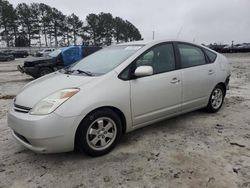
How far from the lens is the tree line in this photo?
207 ft

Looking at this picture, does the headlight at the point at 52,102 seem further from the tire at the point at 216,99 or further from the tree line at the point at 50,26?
the tree line at the point at 50,26

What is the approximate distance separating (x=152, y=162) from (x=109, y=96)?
39.0 inches

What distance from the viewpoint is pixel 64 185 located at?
2873 millimetres

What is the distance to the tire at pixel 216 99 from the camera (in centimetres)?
516

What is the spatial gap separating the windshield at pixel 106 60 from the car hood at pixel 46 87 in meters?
0.31

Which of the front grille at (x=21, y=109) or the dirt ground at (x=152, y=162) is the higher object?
the front grille at (x=21, y=109)

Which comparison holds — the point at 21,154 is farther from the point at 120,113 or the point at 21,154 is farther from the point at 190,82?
the point at 190,82

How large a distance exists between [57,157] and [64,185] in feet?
2.27

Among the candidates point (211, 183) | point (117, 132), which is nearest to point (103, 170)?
point (117, 132)

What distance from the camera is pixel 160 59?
419cm

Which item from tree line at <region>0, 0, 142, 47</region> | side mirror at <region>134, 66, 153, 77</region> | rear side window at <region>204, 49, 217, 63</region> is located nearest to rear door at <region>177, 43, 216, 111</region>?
rear side window at <region>204, 49, 217, 63</region>

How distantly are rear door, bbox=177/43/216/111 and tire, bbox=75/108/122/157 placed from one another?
1.47m

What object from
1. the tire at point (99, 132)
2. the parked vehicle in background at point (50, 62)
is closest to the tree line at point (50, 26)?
the parked vehicle in background at point (50, 62)

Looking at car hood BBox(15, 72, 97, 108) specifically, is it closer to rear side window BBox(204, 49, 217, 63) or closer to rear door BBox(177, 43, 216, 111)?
rear door BBox(177, 43, 216, 111)
